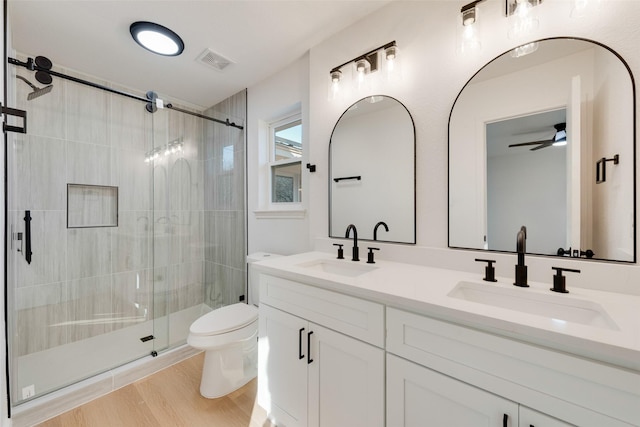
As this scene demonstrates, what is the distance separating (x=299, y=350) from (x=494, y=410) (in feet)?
2.55

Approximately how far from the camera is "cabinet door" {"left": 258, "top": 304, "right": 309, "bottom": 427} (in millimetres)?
1215

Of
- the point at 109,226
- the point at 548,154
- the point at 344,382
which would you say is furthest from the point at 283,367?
the point at 109,226

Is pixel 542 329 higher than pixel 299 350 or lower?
higher

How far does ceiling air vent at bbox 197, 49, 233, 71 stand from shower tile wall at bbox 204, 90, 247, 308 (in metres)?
0.43

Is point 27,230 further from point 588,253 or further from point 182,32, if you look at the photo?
point 588,253

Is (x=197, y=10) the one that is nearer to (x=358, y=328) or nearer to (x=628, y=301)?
(x=358, y=328)

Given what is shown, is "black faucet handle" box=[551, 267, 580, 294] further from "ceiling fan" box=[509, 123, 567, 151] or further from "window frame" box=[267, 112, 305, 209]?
"window frame" box=[267, 112, 305, 209]

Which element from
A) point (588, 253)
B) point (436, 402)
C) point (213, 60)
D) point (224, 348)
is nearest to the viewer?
point (436, 402)

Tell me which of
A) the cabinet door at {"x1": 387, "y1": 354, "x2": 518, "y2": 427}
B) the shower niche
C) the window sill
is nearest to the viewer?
the cabinet door at {"x1": 387, "y1": 354, "x2": 518, "y2": 427}

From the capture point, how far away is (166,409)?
5.09 ft

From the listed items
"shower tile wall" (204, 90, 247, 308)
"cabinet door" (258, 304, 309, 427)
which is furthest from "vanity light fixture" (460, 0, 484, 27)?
"shower tile wall" (204, 90, 247, 308)

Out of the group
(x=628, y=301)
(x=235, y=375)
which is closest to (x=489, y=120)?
(x=628, y=301)

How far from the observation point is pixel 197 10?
59.4 inches

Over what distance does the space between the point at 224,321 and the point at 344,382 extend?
1.02 meters
